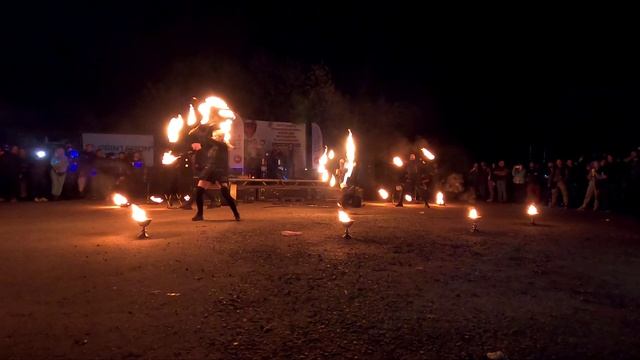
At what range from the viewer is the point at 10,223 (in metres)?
12.8

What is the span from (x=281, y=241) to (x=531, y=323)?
224 inches

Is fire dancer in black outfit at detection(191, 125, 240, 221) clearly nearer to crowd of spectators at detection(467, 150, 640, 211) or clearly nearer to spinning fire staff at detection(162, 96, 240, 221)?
spinning fire staff at detection(162, 96, 240, 221)

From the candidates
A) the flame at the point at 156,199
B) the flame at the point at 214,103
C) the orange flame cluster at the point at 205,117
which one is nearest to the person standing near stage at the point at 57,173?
the flame at the point at 156,199

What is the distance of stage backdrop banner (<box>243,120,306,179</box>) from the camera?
25180mm

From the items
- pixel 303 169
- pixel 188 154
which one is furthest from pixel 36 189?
pixel 303 169

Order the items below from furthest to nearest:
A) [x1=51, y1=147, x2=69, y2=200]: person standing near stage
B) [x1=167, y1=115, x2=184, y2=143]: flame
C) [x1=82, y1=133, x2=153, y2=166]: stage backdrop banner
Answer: [x1=82, y1=133, x2=153, y2=166]: stage backdrop banner < [x1=51, y1=147, x2=69, y2=200]: person standing near stage < [x1=167, y1=115, x2=184, y2=143]: flame

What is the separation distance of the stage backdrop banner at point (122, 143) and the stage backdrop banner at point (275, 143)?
432 centimetres

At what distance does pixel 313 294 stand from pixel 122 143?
1986cm

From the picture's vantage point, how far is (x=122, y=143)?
78.8ft

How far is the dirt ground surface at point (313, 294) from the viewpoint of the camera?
15.3 ft

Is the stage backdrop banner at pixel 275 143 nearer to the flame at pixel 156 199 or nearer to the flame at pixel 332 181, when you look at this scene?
the flame at pixel 332 181

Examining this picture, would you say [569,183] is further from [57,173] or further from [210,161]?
[57,173]

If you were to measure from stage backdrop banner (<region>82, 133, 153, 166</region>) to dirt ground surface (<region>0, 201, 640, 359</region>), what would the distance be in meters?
12.1

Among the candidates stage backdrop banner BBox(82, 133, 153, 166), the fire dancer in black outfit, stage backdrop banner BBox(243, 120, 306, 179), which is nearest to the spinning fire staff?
the fire dancer in black outfit
